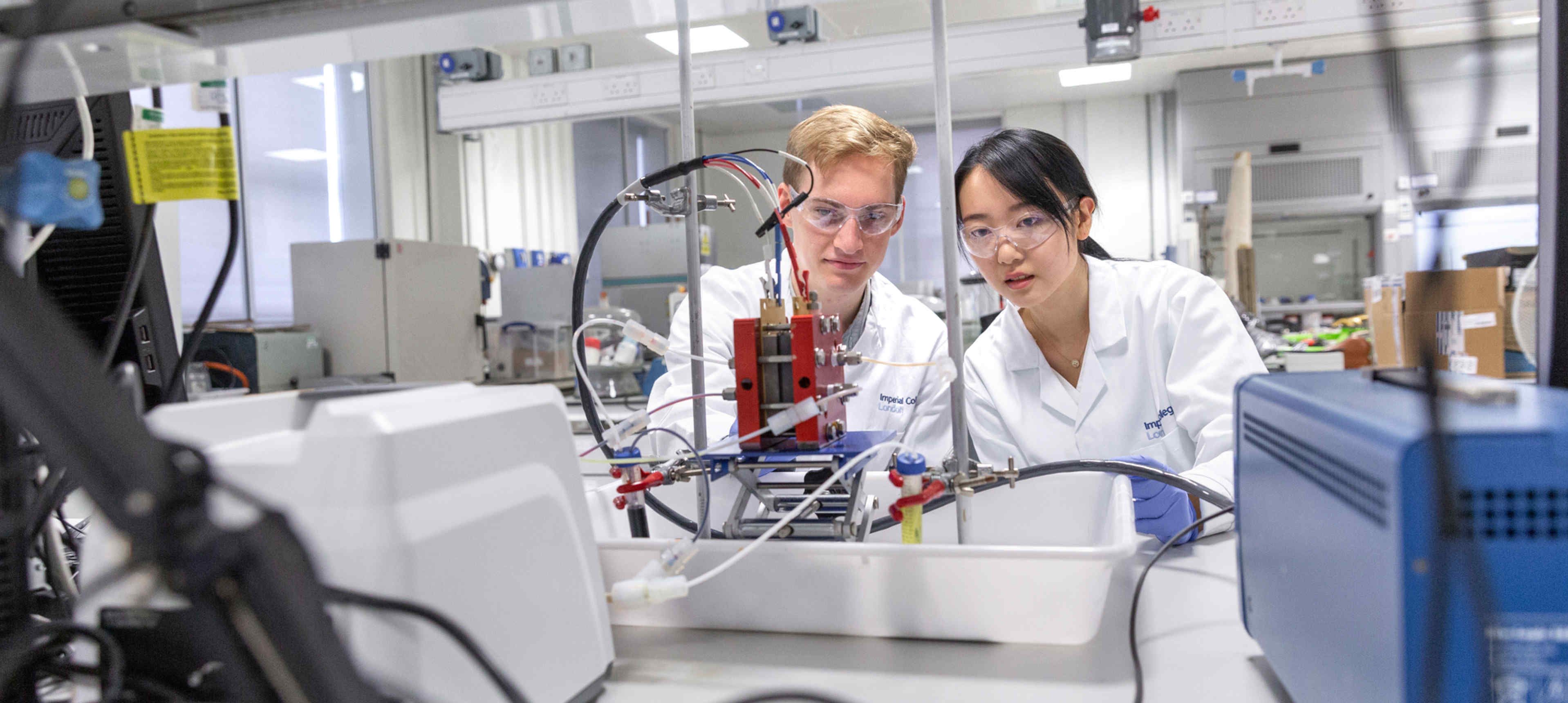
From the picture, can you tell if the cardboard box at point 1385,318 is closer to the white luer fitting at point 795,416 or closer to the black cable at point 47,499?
the white luer fitting at point 795,416

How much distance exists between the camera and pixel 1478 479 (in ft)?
1.19

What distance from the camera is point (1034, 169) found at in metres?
1.39

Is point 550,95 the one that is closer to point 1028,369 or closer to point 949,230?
point 1028,369

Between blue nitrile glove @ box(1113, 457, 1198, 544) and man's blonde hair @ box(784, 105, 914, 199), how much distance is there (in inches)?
29.1

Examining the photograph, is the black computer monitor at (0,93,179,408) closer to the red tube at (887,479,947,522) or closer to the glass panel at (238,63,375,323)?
the red tube at (887,479,947,522)

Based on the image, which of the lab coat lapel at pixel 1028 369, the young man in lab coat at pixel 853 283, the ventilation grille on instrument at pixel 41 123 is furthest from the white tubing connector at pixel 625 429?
Result: the lab coat lapel at pixel 1028 369

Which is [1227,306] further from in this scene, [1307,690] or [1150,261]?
[1307,690]

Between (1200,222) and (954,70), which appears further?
(1200,222)

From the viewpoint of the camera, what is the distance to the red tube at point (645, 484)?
0.77m

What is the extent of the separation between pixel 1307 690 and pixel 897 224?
3.61ft

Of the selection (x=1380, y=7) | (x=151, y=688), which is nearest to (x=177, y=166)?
(x=151, y=688)

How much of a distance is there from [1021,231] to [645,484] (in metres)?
0.88

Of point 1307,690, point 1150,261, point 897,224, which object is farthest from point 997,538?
point 1150,261

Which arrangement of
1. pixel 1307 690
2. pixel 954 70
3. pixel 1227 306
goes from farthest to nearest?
pixel 954 70
pixel 1227 306
pixel 1307 690
